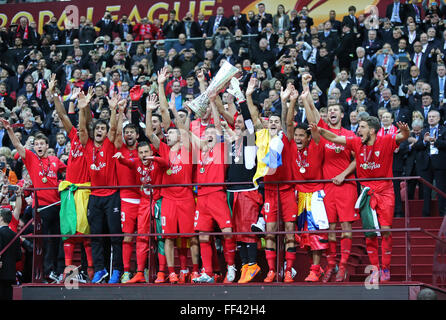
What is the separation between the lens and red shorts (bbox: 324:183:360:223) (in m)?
10.8

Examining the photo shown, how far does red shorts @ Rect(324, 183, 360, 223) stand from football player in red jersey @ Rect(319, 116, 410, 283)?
241mm

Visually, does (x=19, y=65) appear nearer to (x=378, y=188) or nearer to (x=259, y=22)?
(x=259, y=22)

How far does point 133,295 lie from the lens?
1102cm

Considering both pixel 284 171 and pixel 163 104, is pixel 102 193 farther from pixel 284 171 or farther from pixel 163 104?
pixel 284 171

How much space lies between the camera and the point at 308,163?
11.2 metres

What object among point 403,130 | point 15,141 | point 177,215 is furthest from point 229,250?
point 15,141

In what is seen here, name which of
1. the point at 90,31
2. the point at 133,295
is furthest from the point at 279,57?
the point at 133,295

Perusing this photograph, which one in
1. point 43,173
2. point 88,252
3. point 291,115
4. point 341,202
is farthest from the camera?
point 43,173

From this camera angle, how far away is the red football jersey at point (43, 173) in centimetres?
1248

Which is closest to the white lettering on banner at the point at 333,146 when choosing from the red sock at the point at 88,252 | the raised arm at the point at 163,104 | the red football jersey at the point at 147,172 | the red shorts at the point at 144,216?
the red football jersey at the point at 147,172

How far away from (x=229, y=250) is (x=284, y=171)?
4.35 feet

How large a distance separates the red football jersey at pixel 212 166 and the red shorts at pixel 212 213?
0.33 metres

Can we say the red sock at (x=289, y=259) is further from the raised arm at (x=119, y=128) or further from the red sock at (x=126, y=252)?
the raised arm at (x=119, y=128)

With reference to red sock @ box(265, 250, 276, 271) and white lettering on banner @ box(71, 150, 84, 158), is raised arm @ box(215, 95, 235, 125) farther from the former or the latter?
white lettering on banner @ box(71, 150, 84, 158)
